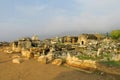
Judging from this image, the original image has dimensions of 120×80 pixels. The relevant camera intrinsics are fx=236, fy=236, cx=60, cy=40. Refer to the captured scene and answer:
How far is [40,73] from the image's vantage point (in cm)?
1178

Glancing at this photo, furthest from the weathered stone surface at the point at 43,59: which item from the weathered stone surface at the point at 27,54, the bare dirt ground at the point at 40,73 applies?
the weathered stone surface at the point at 27,54

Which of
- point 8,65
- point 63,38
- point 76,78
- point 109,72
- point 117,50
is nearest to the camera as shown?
point 76,78

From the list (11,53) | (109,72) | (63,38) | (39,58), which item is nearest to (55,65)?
(39,58)

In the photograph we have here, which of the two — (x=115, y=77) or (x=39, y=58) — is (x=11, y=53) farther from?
(x=115, y=77)

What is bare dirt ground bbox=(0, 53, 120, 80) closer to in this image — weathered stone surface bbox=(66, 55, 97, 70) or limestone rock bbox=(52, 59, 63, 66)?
limestone rock bbox=(52, 59, 63, 66)

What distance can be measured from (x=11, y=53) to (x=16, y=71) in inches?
186

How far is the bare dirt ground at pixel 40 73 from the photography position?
36.8ft

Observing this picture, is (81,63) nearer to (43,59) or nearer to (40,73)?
(43,59)

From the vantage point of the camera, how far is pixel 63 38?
24516mm

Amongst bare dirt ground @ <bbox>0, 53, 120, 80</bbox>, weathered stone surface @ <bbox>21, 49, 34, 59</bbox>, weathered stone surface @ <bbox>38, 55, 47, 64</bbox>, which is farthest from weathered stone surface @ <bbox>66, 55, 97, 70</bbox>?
weathered stone surface @ <bbox>21, 49, 34, 59</bbox>

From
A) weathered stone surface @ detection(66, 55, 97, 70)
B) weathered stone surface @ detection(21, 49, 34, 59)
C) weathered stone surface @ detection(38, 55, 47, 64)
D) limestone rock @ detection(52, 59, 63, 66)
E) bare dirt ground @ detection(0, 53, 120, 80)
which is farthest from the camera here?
weathered stone surface @ detection(21, 49, 34, 59)

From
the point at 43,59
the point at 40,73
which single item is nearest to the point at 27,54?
the point at 43,59

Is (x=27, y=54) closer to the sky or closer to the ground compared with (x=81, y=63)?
closer to the sky

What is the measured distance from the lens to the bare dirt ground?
11.2 metres
